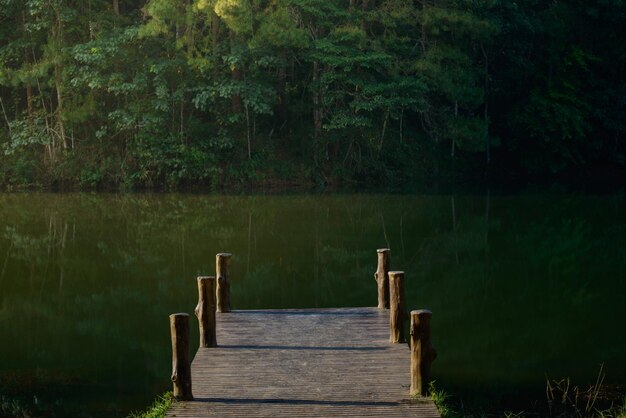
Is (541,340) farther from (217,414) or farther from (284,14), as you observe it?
(284,14)

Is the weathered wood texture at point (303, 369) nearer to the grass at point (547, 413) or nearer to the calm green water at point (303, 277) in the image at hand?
the grass at point (547, 413)

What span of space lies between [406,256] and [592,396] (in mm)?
9088

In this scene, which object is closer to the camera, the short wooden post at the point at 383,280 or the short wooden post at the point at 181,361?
the short wooden post at the point at 181,361

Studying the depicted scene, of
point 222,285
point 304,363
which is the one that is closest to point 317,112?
point 222,285

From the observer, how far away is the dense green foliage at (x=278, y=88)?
29266 millimetres

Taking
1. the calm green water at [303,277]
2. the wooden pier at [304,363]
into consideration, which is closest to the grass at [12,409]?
the calm green water at [303,277]

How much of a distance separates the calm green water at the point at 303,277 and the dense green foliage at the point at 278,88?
295 centimetres

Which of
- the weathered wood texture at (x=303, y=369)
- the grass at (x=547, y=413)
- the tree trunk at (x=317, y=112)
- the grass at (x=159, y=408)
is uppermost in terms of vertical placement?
the tree trunk at (x=317, y=112)

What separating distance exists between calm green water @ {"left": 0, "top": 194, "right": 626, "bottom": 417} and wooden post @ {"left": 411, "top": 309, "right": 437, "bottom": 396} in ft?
5.23

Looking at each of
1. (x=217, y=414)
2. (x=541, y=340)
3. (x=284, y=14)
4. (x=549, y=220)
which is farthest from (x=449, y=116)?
(x=217, y=414)

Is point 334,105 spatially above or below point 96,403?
above

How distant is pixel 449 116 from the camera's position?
3212cm

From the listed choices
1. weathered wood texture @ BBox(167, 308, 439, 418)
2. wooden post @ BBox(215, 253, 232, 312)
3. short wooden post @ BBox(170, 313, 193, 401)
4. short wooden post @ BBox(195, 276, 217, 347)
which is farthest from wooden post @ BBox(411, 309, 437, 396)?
wooden post @ BBox(215, 253, 232, 312)

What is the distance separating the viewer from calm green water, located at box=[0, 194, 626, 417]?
33.8 feet
